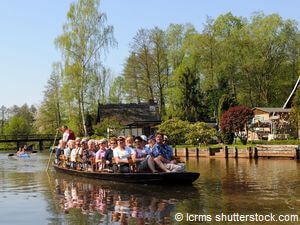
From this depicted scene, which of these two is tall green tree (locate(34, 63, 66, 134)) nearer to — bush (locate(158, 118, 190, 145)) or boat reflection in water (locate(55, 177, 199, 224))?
bush (locate(158, 118, 190, 145))

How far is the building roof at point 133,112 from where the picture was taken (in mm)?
63647

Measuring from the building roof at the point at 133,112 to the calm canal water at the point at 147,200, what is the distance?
42051mm

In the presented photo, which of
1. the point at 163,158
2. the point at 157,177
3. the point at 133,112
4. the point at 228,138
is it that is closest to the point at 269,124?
the point at 228,138

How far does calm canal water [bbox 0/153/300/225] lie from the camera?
481 inches

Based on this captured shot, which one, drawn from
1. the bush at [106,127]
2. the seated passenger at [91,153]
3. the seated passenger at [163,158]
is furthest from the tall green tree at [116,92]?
the seated passenger at [163,158]

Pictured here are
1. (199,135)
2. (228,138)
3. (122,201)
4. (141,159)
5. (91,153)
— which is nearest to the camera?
(122,201)

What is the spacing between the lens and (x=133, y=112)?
65.1 m

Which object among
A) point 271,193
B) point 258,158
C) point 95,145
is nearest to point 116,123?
point 258,158

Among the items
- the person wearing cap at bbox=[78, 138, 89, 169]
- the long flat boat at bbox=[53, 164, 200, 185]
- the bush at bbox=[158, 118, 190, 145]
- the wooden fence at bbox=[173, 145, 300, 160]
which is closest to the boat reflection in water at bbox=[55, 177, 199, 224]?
the long flat boat at bbox=[53, 164, 200, 185]

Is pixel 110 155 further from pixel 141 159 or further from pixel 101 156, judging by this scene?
pixel 141 159

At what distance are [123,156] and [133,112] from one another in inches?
1825

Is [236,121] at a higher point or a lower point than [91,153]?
higher

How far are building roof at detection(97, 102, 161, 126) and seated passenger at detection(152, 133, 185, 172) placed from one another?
4504 centimetres

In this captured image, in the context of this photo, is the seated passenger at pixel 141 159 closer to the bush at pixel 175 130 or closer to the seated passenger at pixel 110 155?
the seated passenger at pixel 110 155
